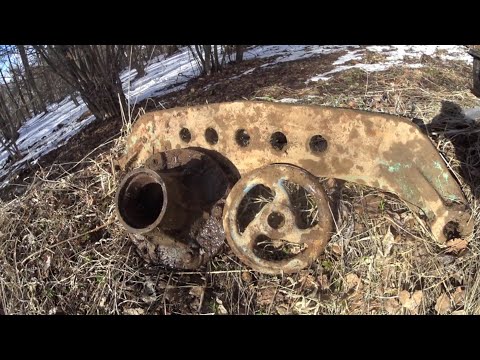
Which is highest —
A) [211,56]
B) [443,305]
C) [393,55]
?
[211,56]

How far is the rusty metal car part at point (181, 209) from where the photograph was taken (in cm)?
262

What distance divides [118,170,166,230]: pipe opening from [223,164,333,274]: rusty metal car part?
1.60 ft

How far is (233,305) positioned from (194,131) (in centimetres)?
126

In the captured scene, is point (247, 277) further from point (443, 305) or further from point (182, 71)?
point (182, 71)

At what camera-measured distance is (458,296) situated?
7.62ft

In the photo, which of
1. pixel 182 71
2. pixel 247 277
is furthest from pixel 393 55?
pixel 247 277

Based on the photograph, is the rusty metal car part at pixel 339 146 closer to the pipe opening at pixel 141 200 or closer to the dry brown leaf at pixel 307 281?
the pipe opening at pixel 141 200

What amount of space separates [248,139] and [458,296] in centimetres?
167

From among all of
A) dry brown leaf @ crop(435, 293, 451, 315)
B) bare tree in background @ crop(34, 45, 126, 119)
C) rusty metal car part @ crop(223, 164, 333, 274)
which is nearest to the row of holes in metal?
rusty metal car part @ crop(223, 164, 333, 274)

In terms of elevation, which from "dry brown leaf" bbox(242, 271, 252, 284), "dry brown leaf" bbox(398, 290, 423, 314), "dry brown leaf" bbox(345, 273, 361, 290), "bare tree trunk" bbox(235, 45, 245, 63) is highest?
"bare tree trunk" bbox(235, 45, 245, 63)

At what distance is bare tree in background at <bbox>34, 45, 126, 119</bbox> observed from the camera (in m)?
5.88

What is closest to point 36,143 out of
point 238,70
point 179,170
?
point 238,70

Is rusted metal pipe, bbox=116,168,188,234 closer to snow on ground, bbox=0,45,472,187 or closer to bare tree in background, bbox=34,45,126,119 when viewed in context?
snow on ground, bbox=0,45,472,187

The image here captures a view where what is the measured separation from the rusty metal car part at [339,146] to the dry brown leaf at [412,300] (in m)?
0.36
